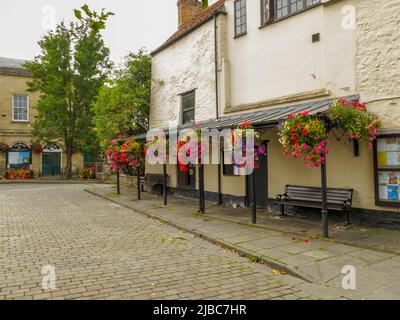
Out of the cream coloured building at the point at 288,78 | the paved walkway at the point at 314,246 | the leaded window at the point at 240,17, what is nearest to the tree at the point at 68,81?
the cream coloured building at the point at 288,78

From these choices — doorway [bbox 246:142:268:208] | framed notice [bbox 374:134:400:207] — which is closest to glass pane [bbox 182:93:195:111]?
doorway [bbox 246:142:268:208]

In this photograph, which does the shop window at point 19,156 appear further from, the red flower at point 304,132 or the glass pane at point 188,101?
the red flower at point 304,132

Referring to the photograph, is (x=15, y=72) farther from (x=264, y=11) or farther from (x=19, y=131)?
(x=264, y=11)

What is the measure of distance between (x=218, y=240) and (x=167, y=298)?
317cm

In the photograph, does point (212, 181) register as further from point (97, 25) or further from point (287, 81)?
point (97, 25)

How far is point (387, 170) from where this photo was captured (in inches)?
320

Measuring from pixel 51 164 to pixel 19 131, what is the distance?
13.4 ft

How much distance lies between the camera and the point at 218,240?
25.0ft

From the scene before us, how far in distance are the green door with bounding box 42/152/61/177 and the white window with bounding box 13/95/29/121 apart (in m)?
3.95

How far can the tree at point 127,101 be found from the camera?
18.0 meters

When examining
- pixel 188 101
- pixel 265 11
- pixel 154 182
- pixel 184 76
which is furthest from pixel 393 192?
pixel 154 182

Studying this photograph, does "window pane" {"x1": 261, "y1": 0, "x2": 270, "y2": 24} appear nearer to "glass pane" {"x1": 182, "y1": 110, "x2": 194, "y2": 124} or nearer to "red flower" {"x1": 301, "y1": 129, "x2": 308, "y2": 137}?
"glass pane" {"x1": 182, "y1": 110, "x2": 194, "y2": 124}

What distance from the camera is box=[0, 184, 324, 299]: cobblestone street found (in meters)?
4.77
